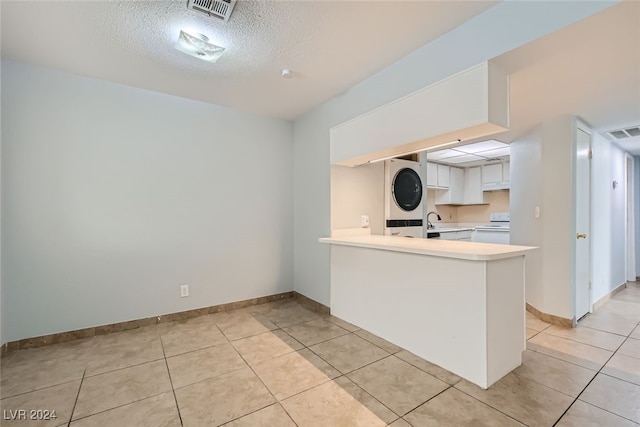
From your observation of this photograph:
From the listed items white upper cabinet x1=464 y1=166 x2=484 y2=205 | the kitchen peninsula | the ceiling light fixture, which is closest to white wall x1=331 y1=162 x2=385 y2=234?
the kitchen peninsula

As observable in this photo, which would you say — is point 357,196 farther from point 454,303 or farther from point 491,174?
point 491,174

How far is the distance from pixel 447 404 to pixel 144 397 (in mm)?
1816

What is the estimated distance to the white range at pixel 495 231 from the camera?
486 cm

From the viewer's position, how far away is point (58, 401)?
1.69 metres

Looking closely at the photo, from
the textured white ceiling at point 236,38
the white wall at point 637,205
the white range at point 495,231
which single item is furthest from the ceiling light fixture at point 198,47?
the white wall at point 637,205

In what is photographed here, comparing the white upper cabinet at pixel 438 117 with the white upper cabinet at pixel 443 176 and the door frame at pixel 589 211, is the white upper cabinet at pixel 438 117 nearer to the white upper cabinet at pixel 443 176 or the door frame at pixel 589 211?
the door frame at pixel 589 211

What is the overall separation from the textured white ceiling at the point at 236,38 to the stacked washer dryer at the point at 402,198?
1165 millimetres

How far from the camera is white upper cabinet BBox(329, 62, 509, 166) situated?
1.73m

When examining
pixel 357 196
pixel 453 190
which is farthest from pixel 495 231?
pixel 357 196

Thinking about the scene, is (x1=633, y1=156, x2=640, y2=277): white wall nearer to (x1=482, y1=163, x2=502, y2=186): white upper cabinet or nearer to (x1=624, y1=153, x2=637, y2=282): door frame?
(x1=624, y1=153, x2=637, y2=282): door frame

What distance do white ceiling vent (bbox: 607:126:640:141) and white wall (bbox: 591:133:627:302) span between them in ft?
0.29

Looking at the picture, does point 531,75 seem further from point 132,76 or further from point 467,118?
point 132,76

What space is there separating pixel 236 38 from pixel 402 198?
7.78 ft

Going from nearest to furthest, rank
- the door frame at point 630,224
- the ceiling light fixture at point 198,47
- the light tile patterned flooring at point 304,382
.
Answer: the light tile patterned flooring at point 304,382, the ceiling light fixture at point 198,47, the door frame at point 630,224
